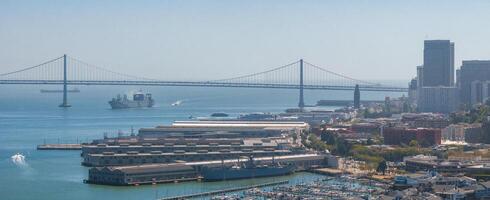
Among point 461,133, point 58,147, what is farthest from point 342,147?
point 58,147

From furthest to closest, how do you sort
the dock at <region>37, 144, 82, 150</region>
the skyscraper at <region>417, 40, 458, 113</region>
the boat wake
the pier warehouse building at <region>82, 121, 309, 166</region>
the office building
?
the skyscraper at <region>417, 40, 458, 113</region> < the office building < the dock at <region>37, 144, 82, 150</region> < the pier warehouse building at <region>82, 121, 309, 166</region> < the boat wake

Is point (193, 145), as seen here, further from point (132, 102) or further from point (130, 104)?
point (132, 102)

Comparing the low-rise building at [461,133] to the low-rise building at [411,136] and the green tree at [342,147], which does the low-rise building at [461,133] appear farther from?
the green tree at [342,147]

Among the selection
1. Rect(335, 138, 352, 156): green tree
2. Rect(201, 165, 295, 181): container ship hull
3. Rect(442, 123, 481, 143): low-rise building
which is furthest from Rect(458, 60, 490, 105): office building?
Rect(201, 165, 295, 181): container ship hull

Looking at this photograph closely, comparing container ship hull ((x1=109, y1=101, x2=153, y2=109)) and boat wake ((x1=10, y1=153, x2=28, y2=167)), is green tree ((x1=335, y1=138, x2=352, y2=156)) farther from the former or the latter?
container ship hull ((x1=109, y1=101, x2=153, y2=109))

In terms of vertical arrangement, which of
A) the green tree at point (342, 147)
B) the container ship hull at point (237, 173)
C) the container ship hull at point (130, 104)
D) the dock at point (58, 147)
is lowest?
the container ship hull at point (237, 173)

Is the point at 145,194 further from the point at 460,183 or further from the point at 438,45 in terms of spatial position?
the point at 438,45

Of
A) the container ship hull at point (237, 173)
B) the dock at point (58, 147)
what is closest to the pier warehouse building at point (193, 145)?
the dock at point (58, 147)
